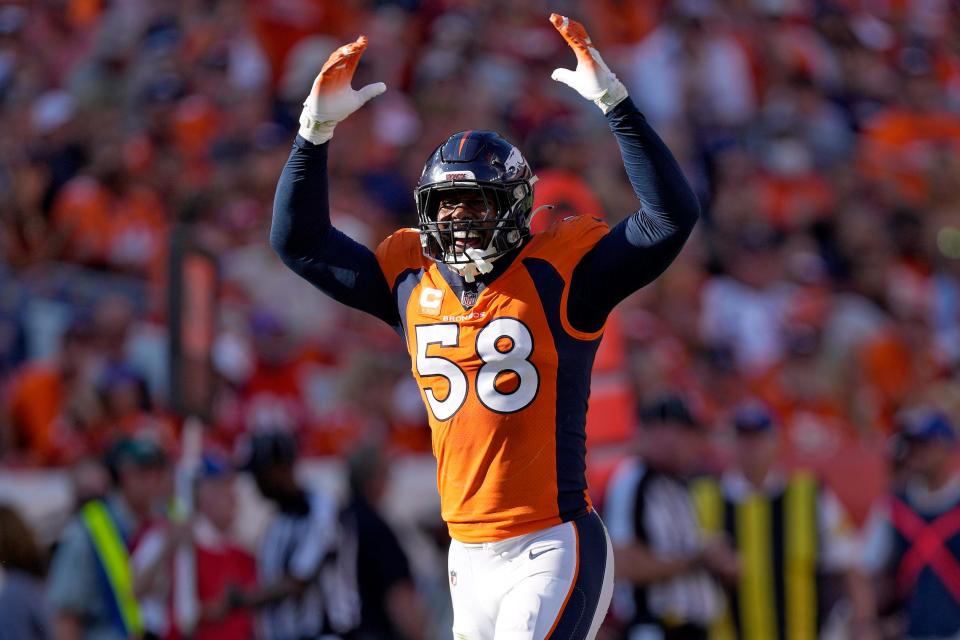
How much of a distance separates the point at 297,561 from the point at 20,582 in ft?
4.34

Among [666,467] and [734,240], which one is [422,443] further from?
[734,240]

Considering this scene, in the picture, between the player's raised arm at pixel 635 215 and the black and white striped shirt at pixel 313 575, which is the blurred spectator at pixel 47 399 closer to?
the black and white striped shirt at pixel 313 575

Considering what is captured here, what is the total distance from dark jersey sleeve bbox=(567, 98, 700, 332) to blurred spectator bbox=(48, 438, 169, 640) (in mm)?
3555

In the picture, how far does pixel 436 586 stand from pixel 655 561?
163 cm

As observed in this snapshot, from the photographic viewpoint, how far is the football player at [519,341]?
Result: 14.5ft

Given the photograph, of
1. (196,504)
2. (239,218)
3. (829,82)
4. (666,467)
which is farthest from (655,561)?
(829,82)

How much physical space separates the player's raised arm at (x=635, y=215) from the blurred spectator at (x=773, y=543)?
159 inches

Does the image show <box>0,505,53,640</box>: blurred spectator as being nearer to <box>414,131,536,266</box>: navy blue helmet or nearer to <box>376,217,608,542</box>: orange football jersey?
<box>376,217,608,542</box>: orange football jersey

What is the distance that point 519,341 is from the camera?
14.5 feet

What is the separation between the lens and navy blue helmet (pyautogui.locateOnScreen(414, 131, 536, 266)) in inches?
176

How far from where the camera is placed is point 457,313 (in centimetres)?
454

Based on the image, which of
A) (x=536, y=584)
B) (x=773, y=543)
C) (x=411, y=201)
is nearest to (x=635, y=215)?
(x=536, y=584)

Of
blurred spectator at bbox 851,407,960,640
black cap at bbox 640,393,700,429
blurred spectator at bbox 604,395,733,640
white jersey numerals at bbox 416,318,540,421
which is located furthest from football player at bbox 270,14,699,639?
blurred spectator at bbox 851,407,960,640

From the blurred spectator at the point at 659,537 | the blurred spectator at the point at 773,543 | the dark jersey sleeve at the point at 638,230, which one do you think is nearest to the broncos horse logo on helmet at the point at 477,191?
the dark jersey sleeve at the point at 638,230
